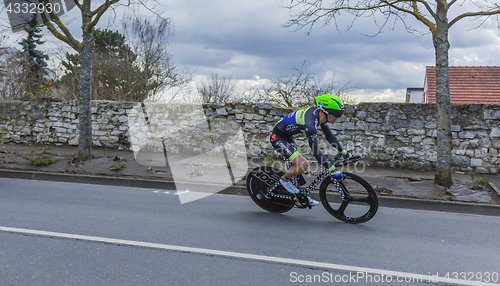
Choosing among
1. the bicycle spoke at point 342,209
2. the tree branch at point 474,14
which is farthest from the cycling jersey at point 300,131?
the tree branch at point 474,14

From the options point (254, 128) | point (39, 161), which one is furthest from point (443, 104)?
point (39, 161)

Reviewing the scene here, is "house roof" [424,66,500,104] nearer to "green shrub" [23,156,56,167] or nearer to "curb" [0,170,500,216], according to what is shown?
"curb" [0,170,500,216]

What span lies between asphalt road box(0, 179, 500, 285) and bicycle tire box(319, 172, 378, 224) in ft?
0.53

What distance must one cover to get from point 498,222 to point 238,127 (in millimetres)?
7972

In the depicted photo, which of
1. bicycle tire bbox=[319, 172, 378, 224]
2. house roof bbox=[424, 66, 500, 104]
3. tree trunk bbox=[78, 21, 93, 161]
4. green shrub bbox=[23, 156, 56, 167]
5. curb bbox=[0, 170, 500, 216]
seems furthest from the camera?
house roof bbox=[424, 66, 500, 104]

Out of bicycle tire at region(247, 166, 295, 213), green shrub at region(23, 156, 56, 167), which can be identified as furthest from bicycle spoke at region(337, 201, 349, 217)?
green shrub at region(23, 156, 56, 167)

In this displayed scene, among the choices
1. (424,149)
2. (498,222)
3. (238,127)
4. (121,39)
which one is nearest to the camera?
(498,222)

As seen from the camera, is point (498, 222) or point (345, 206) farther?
point (498, 222)

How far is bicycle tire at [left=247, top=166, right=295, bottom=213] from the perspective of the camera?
5.96 metres

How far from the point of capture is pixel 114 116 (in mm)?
13688

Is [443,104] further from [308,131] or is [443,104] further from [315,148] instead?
[308,131]

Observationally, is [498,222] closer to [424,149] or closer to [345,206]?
[345,206]

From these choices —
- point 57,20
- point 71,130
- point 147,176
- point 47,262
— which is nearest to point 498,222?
point 47,262

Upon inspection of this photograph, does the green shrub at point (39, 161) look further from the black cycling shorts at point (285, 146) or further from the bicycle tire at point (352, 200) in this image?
the bicycle tire at point (352, 200)
